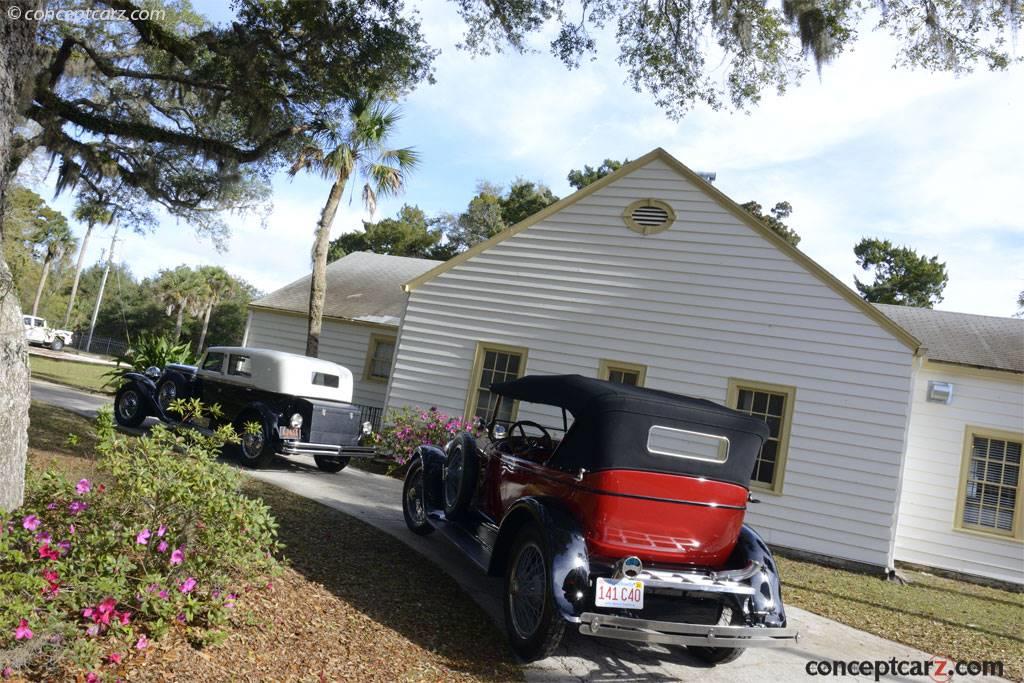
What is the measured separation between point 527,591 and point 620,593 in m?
0.68

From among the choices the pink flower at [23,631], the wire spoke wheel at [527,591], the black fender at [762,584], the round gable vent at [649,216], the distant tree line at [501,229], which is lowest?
the pink flower at [23,631]

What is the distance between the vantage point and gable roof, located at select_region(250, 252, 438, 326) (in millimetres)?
17203

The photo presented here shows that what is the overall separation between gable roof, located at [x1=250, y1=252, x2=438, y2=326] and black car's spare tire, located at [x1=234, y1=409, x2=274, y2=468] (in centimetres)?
643

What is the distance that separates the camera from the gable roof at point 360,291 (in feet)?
56.4

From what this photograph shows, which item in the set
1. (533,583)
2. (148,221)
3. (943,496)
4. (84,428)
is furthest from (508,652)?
(148,221)

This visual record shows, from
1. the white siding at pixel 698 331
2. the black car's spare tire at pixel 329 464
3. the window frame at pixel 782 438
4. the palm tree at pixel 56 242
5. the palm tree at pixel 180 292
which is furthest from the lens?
the palm tree at pixel 180 292

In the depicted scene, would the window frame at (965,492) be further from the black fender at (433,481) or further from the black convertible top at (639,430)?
the black fender at (433,481)

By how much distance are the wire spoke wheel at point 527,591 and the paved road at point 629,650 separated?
0.27m

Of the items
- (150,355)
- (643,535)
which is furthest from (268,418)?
(150,355)

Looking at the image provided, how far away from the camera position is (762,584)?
15.0ft

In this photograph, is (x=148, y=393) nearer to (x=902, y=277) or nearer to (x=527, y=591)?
(x=527, y=591)

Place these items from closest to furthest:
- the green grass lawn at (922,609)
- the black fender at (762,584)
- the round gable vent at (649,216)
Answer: the black fender at (762,584) → the green grass lawn at (922,609) → the round gable vent at (649,216)

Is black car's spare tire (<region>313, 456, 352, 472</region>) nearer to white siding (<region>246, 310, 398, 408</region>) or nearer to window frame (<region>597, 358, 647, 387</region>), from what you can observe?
window frame (<region>597, 358, 647, 387</region>)

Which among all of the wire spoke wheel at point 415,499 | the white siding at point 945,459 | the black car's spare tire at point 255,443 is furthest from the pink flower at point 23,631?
the white siding at point 945,459
